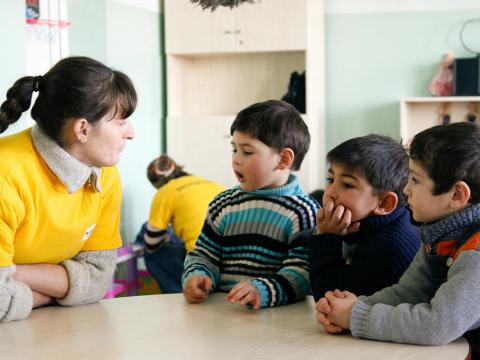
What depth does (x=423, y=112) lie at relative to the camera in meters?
5.16

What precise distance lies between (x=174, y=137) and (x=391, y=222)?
379cm

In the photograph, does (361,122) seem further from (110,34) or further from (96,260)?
(96,260)

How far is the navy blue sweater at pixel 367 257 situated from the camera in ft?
5.41

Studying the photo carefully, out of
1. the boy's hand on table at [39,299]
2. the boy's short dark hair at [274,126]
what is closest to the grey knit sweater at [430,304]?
the boy's short dark hair at [274,126]

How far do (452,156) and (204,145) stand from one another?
3964 mm

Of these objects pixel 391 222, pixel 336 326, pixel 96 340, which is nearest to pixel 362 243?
pixel 391 222

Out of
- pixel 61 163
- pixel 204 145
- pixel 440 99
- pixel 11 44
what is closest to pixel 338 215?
pixel 61 163

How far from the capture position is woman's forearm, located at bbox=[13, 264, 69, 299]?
1732mm

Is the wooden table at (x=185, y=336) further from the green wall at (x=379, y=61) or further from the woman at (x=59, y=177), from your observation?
the green wall at (x=379, y=61)

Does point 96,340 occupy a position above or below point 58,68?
below

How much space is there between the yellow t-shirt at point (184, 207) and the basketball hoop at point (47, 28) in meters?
1.02

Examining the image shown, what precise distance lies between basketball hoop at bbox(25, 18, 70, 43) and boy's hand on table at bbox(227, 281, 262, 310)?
Result: 265 cm

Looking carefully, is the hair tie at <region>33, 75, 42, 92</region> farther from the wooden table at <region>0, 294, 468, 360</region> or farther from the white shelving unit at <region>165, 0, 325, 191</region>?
the white shelving unit at <region>165, 0, 325, 191</region>

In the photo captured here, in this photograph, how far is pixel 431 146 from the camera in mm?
1493
